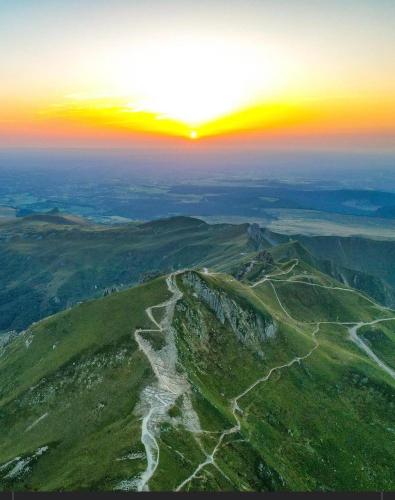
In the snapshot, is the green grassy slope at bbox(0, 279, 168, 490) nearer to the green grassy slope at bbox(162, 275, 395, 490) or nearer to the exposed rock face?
the exposed rock face

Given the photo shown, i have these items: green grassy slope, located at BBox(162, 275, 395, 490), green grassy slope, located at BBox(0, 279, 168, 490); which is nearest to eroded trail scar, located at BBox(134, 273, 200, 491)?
green grassy slope, located at BBox(0, 279, 168, 490)

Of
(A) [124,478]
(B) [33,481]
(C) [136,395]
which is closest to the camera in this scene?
(A) [124,478]

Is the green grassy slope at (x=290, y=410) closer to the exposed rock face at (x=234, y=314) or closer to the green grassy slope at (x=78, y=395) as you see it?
the exposed rock face at (x=234, y=314)

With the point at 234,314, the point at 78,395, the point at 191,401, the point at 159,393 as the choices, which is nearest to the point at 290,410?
the point at 234,314

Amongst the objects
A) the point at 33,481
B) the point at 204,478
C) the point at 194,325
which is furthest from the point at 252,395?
the point at 33,481

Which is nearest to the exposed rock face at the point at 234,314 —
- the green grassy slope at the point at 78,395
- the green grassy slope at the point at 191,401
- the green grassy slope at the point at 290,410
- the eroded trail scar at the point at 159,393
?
the green grassy slope at the point at 191,401

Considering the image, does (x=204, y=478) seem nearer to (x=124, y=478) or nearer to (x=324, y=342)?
(x=124, y=478)
